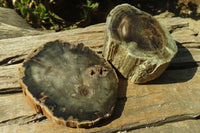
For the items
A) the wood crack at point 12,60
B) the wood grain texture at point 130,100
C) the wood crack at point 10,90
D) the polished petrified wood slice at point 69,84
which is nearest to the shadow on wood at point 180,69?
the wood grain texture at point 130,100

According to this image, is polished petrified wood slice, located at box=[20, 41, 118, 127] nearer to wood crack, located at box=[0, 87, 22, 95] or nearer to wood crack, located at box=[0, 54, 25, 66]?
wood crack, located at box=[0, 87, 22, 95]

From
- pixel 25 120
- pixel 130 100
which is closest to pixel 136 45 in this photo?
pixel 130 100

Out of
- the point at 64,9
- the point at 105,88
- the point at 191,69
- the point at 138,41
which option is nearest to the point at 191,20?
the point at 191,69

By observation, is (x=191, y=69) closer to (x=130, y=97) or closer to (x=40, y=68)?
(x=130, y=97)

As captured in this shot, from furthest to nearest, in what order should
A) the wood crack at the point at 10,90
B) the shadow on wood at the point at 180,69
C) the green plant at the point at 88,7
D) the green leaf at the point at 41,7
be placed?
the green plant at the point at 88,7, the green leaf at the point at 41,7, the shadow on wood at the point at 180,69, the wood crack at the point at 10,90

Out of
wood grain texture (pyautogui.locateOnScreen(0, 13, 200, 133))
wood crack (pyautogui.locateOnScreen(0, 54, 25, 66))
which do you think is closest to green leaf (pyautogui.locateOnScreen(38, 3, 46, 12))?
wood grain texture (pyautogui.locateOnScreen(0, 13, 200, 133))

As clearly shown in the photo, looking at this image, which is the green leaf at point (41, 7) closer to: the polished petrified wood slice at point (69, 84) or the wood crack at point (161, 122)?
the polished petrified wood slice at point (69, 84)
